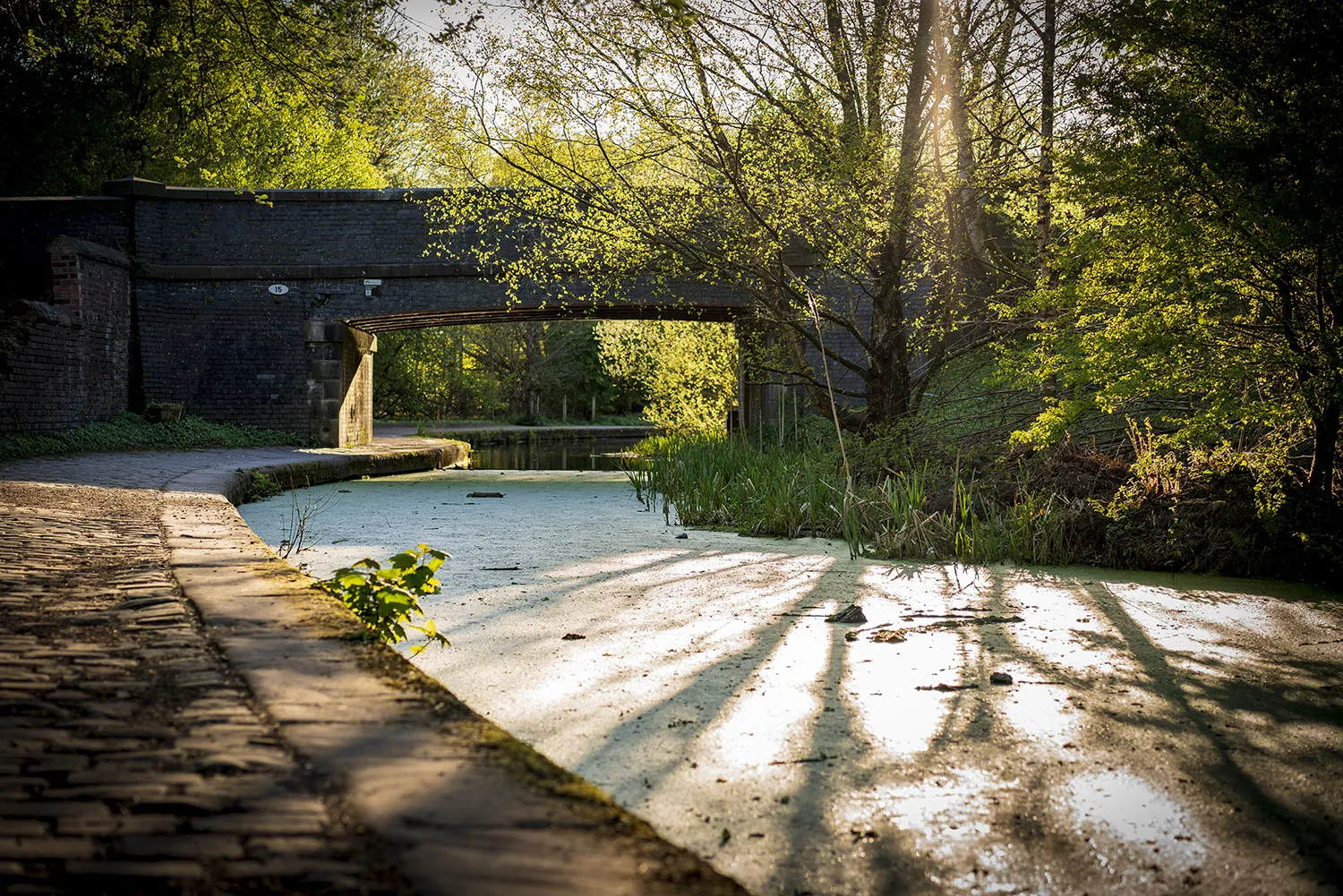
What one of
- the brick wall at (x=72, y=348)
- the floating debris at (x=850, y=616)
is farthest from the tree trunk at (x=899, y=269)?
the brick wall at (x=72, y=348)

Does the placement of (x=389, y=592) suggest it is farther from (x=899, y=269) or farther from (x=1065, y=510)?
(x=899, y=269)

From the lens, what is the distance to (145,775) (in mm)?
1768

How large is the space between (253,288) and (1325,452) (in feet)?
43.6

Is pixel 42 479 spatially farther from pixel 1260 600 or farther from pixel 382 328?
pixel 382 328

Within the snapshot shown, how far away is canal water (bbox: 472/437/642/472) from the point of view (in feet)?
56.9

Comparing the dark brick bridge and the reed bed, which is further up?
the dark brick bridge

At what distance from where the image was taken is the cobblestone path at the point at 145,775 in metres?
1.42

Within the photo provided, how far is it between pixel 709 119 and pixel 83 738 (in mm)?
6667

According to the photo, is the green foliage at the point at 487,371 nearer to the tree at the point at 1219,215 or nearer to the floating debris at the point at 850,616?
the tree at the point at 1219,215

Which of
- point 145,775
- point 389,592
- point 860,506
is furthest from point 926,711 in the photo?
point 860,506

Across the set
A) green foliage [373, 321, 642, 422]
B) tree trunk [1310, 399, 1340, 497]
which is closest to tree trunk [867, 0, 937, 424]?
tree trunk [1310, 399, 1340, 497]

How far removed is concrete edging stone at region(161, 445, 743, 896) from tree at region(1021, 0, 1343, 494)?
153 inches

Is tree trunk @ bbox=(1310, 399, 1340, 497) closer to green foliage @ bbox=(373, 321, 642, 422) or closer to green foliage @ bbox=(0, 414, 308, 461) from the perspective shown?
green foliage @ bbox=(0, 414, 308, 461)

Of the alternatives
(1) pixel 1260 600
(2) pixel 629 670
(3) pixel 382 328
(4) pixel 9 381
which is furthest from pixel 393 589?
(3) pixel 382 328
